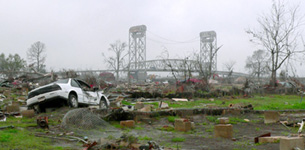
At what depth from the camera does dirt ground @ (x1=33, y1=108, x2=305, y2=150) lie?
6699 millimetres

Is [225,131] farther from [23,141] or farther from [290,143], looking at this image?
[23,141]

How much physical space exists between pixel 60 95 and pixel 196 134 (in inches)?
231

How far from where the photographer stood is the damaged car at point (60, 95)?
474 inches

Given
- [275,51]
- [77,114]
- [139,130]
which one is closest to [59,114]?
[77,114]

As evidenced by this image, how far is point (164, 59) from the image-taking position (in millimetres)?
31719

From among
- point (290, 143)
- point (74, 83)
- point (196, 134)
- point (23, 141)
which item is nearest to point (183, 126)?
point (196, 134)

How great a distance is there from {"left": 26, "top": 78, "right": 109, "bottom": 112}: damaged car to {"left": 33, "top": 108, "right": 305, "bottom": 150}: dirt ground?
1.58 ft

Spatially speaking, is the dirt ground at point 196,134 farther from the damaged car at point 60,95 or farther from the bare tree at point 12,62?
the bare tree at point 12,62

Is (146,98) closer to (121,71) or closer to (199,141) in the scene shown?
(199,141)

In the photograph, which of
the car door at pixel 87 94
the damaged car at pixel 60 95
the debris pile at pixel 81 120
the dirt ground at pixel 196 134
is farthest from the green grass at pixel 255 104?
the debris pile at pixel 81 120

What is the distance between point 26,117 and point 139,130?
14.7 ft

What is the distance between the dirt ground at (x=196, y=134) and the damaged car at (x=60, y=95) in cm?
48

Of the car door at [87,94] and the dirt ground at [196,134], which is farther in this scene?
the car door at [87,94]

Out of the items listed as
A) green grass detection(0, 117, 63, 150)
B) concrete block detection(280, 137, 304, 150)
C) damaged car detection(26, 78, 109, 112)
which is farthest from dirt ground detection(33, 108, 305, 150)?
concrete block detection(280, 137, 304, 150)
